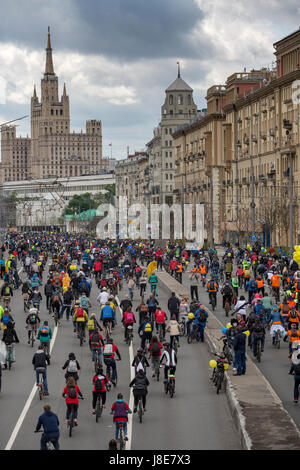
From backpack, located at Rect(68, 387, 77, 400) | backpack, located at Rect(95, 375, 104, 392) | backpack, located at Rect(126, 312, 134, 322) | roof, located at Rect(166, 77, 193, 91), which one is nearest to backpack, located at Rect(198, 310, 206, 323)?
backpack, located at Rect(126, 312, 134, 322)

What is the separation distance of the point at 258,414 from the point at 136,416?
2.84m

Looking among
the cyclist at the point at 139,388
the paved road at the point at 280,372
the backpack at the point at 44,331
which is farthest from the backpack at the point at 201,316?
the cyclist at the point at 139,388

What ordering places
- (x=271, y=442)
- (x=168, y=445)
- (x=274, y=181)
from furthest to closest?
(x=274, y=181), (x=168, y=445), (x=271, y=442)

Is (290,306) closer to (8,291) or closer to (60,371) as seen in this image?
(60,371)

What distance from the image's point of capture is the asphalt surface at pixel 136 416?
57.9 ft

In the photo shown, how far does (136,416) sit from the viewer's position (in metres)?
19.9

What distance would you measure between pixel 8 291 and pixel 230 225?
5480 centimetres

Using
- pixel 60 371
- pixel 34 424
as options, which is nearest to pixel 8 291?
pixel 60 371

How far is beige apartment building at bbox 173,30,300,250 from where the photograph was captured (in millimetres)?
74125

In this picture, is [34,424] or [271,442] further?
[34,424]

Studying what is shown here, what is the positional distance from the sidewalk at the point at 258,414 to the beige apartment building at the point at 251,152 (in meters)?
35.5

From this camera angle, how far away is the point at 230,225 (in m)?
89.3

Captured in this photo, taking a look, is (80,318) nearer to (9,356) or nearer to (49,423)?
(9,356)
